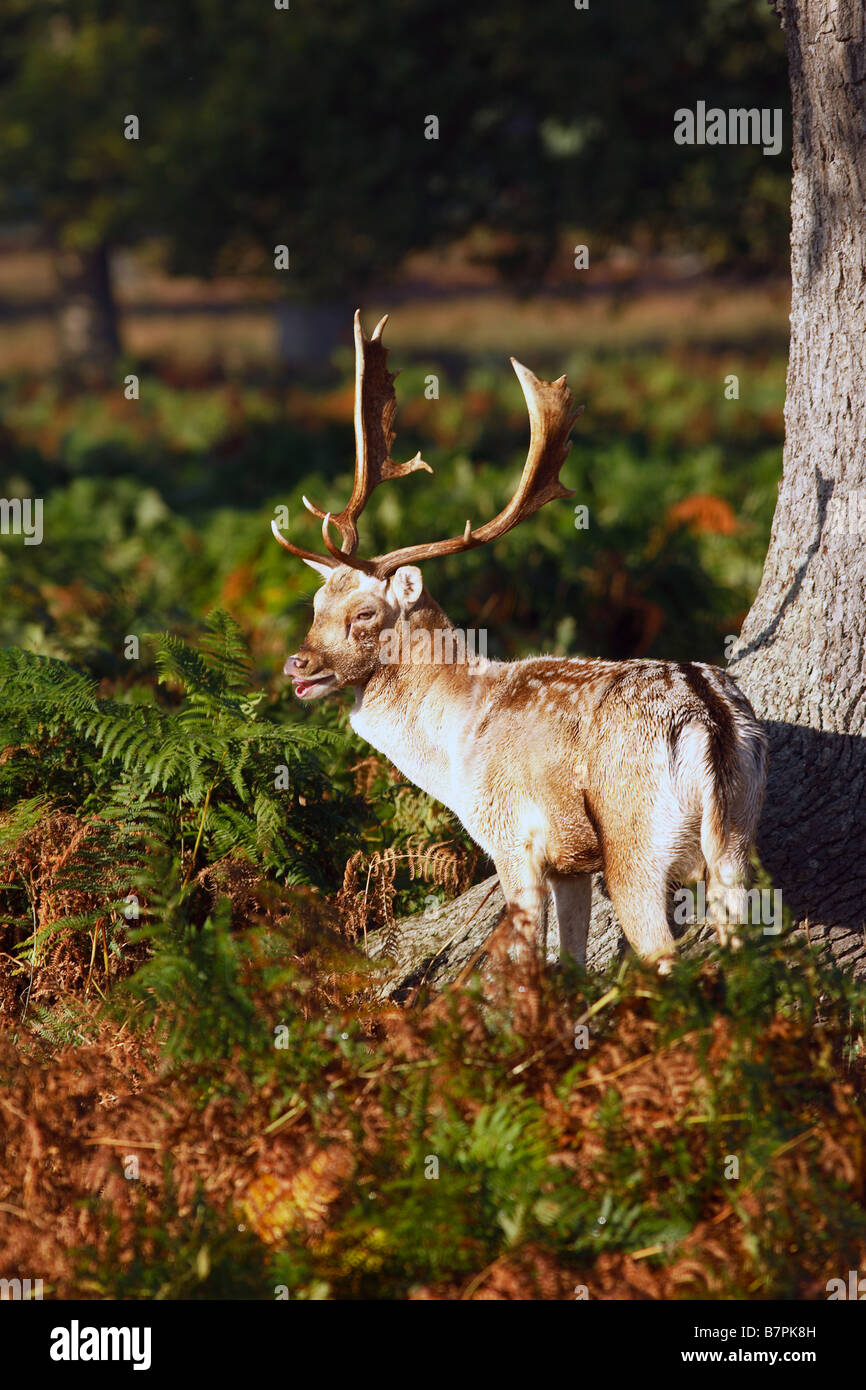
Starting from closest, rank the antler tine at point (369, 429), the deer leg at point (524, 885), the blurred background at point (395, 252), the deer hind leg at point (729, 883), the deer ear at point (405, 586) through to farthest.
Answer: the deer hind leg at point (729, 883), the deer leg at point (524, 885), the deer ear at point (405, 586), the antler tine at point (369, 429), the blurred background at point (395, 252)

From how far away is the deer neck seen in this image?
4965 millimetres

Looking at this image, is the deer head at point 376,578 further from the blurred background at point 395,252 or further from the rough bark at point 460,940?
the blurred background at point 395,252

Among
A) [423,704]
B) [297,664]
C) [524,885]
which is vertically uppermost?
[297,664]

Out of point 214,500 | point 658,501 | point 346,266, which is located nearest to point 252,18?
point 346,266

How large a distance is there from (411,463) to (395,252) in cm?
1047

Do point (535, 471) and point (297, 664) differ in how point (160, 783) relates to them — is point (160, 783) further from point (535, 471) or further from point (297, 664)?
point (535, 471)

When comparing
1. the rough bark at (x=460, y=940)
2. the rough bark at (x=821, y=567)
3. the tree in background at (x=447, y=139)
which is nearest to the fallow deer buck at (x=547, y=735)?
the rough bark at (x=460, y=940)

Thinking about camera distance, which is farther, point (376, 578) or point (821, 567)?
point (821, 567)

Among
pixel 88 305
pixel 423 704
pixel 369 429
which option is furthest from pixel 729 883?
pixel 88 305

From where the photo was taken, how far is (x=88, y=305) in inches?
1063

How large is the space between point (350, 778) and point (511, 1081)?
2526mm

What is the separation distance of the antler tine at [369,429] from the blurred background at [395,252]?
2.39m

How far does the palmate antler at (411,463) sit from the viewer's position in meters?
5.11

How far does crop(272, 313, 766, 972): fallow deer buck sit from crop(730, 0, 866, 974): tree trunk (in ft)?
2.56
